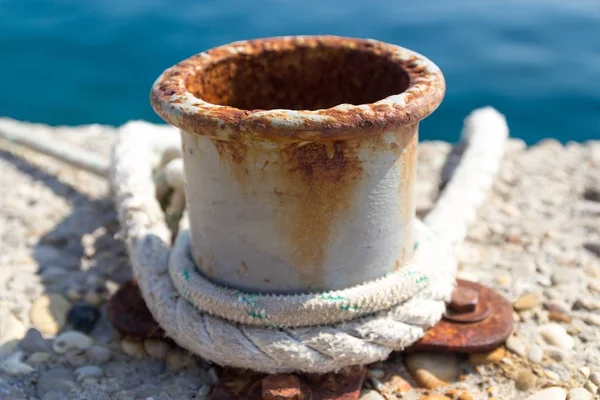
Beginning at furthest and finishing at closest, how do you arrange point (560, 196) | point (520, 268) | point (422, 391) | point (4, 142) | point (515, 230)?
point (4, 142) < point (560, 196) < point (515, 230) < point (520, 268) < point (422, 391)

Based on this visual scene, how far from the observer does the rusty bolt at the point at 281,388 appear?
1.50 metres

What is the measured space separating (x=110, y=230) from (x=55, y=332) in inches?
23.6

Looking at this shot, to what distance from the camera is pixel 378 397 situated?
1.62 metres

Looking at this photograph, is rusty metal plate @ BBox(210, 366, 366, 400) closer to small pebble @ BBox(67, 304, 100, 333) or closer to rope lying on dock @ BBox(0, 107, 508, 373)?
rope lying on dock @ BBox(0, 107, 508, 373)

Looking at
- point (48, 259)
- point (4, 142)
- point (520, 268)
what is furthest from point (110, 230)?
point (520, 268)

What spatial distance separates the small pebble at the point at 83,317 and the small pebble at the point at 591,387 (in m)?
1.20

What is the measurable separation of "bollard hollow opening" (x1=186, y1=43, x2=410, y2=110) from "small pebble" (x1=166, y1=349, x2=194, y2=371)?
61 centimetres

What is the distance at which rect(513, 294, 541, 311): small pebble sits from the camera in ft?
6.32

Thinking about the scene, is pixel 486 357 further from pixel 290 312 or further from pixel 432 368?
pixel 290 312

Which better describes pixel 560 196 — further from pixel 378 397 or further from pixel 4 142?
pixel 4 142

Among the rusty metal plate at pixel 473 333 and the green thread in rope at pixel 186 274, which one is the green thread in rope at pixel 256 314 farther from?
the rusty metal plate at pixel 473 333

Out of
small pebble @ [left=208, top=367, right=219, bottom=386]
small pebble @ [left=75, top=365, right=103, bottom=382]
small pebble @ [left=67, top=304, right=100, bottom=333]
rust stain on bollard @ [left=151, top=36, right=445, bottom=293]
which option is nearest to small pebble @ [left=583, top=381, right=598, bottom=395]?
rust stain on bollard @ [left=151, top=36, right=445, bottom=293]

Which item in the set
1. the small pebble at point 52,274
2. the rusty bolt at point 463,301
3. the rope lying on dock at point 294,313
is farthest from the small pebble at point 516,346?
the small pebble at point 52,274

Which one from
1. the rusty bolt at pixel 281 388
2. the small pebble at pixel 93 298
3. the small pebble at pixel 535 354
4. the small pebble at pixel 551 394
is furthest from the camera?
the small pebble at pixel 93 298
